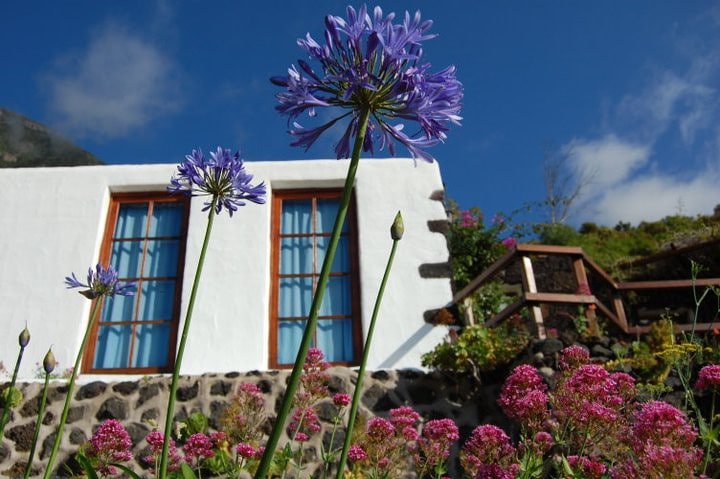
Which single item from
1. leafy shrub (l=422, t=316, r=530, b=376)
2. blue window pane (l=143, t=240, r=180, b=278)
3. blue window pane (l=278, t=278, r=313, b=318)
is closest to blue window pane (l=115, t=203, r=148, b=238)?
blue window pane (l=143, t=240, r=180, b=278)

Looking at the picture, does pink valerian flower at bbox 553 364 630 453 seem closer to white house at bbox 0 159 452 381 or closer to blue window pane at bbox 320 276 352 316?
white house at bbox 0 159 452 381

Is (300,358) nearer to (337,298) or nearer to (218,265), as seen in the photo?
(337,298)

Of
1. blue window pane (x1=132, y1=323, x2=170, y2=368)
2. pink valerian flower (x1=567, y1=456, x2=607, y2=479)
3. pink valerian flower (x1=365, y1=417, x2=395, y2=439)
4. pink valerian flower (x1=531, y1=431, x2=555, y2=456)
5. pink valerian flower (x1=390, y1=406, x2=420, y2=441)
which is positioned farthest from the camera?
blue window pane (x1=132, y1=323, x2=170, y2=368)

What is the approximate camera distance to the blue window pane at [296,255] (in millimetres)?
6535

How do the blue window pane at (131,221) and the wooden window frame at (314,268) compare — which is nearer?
the wooden window frame at (314,268)

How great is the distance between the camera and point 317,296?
1.24 meters

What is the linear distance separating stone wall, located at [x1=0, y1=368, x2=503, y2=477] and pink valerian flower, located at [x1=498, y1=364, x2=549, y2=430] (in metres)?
2.73

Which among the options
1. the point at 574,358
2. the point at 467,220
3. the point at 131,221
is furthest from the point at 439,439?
the point at 467,220

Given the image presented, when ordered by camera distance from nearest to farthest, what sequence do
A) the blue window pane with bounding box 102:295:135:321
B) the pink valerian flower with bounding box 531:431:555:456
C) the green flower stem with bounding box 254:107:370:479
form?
the green flower stem with bounding box 254:107:370:479, the pink valerian flower with bounding box 531:431:555:456, the blue window pane with bounding box 102:295:135:321

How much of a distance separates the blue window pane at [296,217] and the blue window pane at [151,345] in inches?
61.3

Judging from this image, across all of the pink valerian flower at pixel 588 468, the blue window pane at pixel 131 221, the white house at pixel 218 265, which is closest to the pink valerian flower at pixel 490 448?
the pink valerian flower at pixel 588 468

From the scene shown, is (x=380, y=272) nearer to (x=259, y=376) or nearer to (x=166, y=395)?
(x=259, y=376)

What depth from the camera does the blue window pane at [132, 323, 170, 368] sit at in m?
6.09

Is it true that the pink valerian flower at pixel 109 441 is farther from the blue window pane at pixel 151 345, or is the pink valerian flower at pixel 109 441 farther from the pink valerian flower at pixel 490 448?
the blue window pane at pixel 151 345
